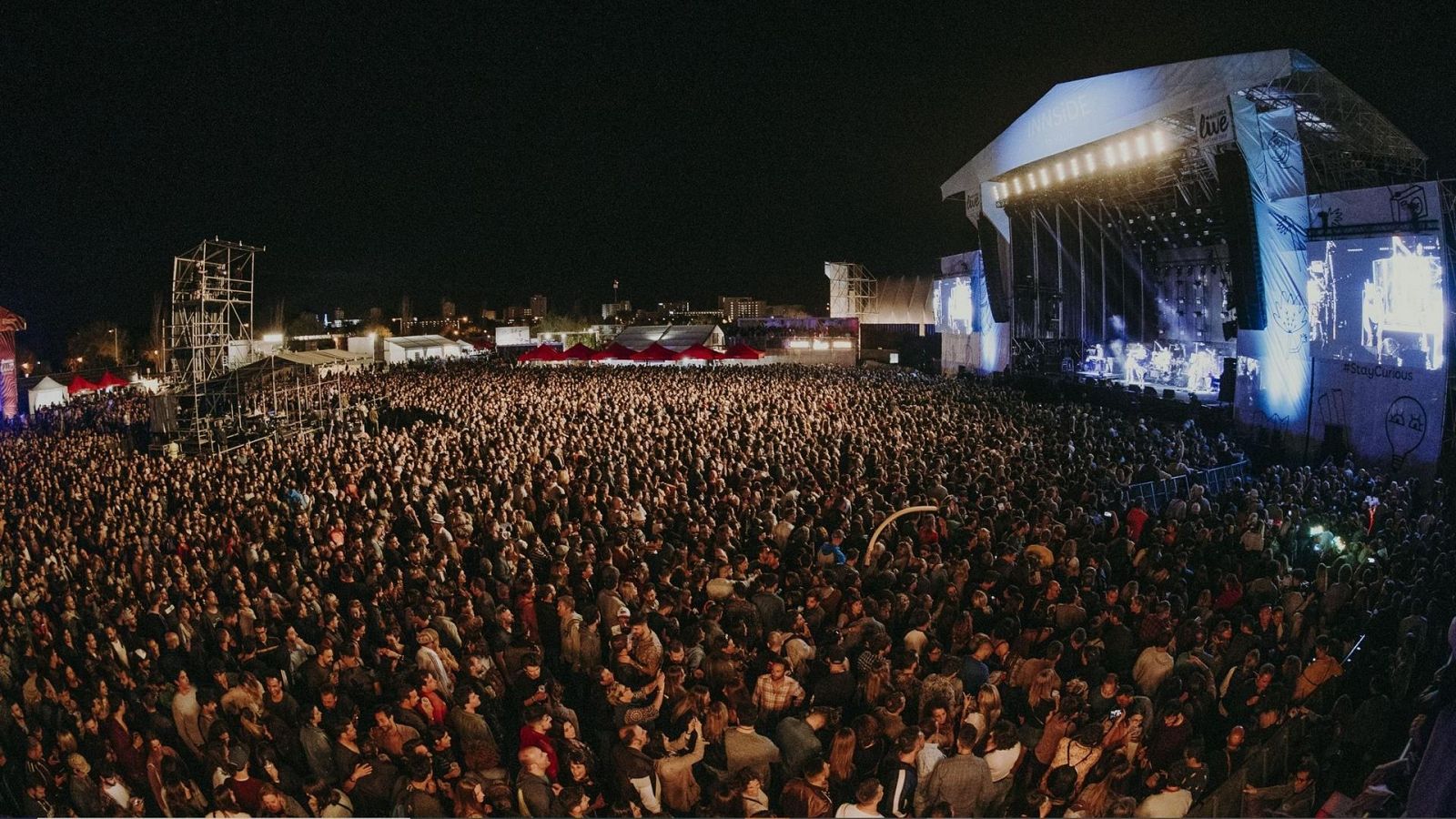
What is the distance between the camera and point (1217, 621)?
14.6ft

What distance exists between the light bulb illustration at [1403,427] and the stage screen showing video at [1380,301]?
0.50 metres

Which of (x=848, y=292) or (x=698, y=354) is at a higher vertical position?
(x=848, y=292)

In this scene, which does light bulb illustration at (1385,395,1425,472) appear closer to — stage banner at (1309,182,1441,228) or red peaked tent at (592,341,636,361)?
stage banner at (1309,182,1441,228)

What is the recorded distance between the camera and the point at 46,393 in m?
A: 20.2

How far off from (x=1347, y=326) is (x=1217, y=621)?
928cm

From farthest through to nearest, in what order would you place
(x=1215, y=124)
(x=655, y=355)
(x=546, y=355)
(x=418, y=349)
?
(x=418, y=349) → (x=655, y=355) → (x=546, y=355) → (x=1215, y=124)

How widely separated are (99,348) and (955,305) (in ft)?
137

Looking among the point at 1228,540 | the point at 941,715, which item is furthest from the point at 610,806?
the point at 1228,540

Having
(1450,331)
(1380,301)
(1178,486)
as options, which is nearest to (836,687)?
(1178,486)

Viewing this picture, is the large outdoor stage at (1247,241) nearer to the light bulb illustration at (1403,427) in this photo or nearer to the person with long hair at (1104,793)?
the light bulb illustration at (1403,427)

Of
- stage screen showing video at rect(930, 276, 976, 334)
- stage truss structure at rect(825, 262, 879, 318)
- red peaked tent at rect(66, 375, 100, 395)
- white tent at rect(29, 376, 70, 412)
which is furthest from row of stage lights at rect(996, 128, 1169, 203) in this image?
red peaked tent at rect(66, 375, 100, 395)

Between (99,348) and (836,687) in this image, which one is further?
(99,348)

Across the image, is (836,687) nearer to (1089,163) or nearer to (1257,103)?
(1257,103)

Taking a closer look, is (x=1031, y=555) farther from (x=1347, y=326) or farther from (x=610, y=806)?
(x=1347, y=326)
